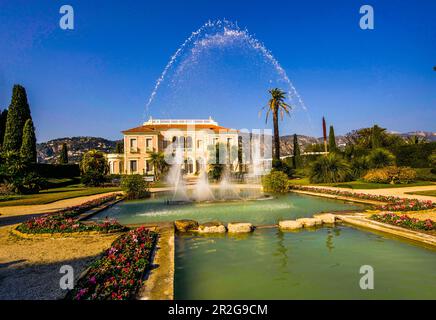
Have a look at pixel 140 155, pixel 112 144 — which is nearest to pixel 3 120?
pixel 140 155

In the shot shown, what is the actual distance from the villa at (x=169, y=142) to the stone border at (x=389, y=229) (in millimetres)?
34940

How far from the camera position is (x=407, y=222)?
8.05 metres

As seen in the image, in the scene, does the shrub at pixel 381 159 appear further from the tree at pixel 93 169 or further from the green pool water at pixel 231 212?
the tree at pixel 93 169

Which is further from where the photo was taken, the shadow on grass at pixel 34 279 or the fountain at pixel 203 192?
the fountain at pixel 203 192

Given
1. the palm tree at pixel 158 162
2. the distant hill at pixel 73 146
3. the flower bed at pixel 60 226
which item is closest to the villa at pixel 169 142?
the palm tree at pixel 158 162

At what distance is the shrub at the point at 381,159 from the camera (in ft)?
81.3

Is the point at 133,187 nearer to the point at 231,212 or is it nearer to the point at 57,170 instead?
the point at 231,212

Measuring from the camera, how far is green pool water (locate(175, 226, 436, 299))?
15.3 ft

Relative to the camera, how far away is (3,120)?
38.8 meters

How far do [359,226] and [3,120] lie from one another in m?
45.0

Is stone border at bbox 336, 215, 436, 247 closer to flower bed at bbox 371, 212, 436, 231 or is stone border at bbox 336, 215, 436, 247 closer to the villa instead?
flower bed at bbox 371, 212, 436, 231

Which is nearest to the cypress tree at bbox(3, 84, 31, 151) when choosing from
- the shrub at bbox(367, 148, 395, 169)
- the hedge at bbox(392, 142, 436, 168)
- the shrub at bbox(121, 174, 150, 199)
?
the shrub at bbox(121, 174, 150, 199)
